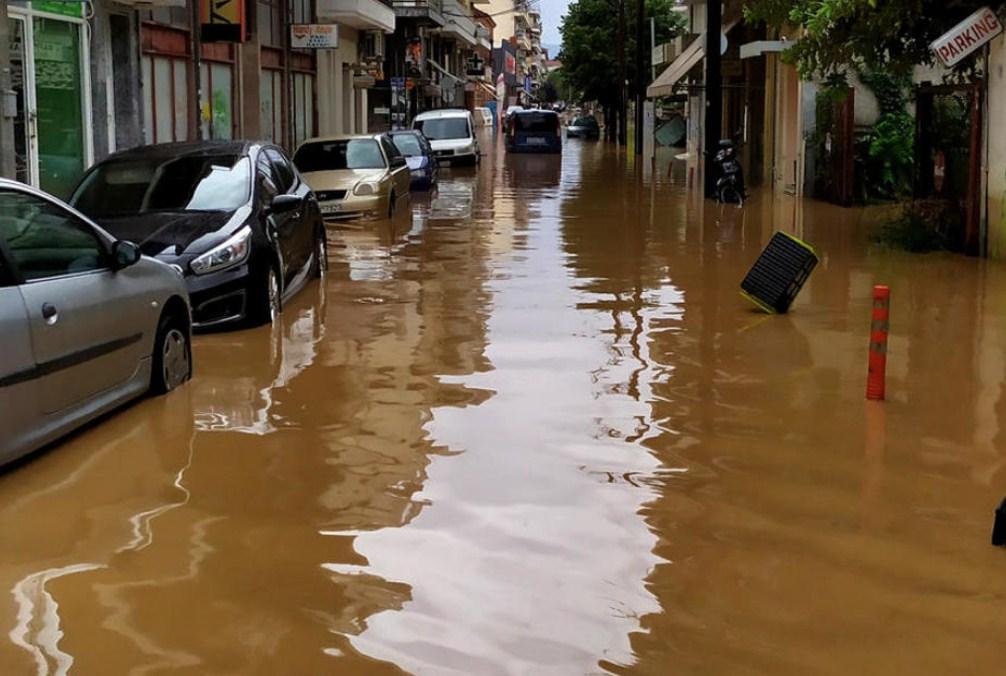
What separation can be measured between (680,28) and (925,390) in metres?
73.2

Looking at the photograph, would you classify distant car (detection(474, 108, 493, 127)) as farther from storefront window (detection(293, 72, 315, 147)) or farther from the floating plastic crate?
the floating plastic crate

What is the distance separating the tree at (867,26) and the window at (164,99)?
11153 mm

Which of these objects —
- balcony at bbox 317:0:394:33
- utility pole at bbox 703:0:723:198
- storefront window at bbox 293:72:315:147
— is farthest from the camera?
balcony at bbox 317:0:394:33

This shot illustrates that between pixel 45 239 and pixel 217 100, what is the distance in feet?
71.2

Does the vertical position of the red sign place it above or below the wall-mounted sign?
below

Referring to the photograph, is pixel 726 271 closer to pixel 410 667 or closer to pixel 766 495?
pixel 766 495

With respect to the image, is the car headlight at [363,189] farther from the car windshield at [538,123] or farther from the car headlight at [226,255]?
the car windshield at [538,123]

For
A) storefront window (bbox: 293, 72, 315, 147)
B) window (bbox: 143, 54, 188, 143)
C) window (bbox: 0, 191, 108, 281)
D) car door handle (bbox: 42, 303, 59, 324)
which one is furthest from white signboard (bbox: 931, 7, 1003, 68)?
storefront window (bbox: 293, 72, 315, 147)

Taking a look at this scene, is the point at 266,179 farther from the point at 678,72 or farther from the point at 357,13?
the point at 678,72

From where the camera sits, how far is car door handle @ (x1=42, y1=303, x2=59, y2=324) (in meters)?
6.60

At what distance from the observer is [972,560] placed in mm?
5461

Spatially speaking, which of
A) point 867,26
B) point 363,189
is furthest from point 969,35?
point 363,189

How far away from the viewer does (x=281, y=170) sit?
12992mm

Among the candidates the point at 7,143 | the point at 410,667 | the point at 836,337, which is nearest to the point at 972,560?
the point at 410,667
